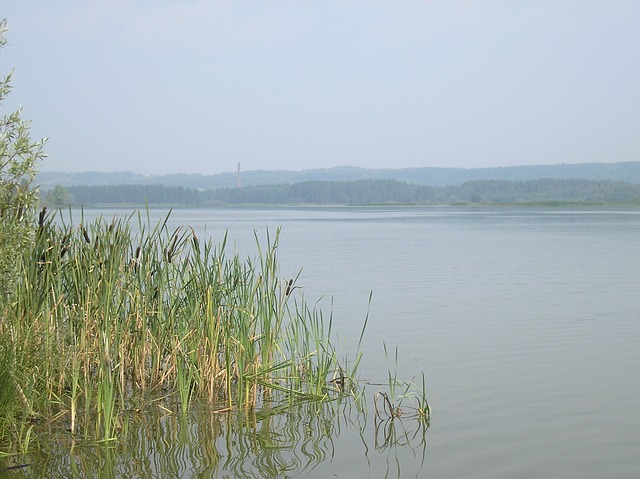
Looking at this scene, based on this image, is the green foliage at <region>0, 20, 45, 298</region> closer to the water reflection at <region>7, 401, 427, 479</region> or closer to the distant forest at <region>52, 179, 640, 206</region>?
the water reflection at <region>7, 401, 427, 479</region>

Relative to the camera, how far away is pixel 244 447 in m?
6.37

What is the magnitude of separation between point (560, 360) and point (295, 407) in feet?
12.4

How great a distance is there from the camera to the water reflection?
5.82 meters

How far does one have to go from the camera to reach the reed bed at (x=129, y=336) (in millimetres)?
6266

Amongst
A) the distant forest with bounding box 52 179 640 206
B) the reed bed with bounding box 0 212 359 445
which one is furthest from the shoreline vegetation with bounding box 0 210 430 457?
the distant forest with bounding box 52 179 640 206

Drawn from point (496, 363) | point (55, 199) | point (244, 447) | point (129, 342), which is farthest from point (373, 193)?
point (244, 447)

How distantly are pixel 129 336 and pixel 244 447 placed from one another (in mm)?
1624

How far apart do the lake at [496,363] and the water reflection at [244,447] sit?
28 millimetres

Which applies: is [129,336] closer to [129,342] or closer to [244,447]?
[129,342]

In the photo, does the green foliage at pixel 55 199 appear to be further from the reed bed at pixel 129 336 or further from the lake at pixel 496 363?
the lake at pixel 496 363

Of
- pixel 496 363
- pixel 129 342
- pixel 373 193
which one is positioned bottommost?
pixel 496 363

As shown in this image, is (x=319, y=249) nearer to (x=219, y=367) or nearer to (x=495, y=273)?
(x=495, y=273)

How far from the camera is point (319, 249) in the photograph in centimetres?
2911

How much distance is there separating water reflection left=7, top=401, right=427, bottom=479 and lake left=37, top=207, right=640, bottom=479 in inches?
1.1
